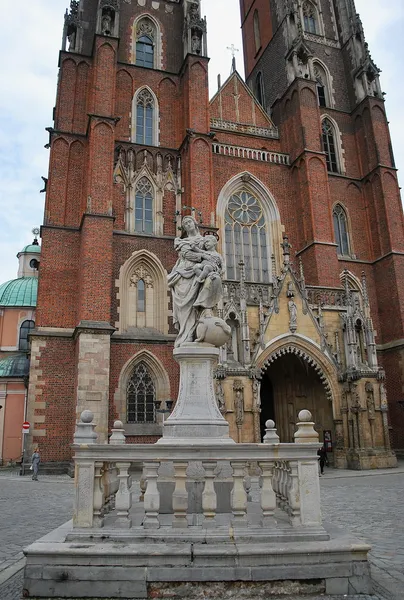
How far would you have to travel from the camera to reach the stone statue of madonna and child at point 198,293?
6.88 meters

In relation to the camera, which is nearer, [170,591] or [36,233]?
[170,591]

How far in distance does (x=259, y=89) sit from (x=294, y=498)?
3129 centimetres

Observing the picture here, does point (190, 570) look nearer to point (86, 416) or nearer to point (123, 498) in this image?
point (123, 498)

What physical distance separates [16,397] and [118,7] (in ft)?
75.9

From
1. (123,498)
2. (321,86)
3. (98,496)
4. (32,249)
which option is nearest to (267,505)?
(123,498)

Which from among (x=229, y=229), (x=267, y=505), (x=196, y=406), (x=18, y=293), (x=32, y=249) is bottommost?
(x=267, y=505)

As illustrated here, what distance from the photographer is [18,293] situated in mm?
39969

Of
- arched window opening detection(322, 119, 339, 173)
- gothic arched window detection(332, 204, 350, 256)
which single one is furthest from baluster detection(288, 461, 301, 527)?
arched window opening detection(322, 119, 339, 173)

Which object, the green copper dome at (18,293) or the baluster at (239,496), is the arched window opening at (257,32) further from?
the baluster at (239,496)

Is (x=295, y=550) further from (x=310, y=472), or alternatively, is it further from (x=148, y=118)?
(x=148, y=118)

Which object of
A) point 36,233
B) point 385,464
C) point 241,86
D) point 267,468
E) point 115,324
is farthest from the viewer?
point 36,233

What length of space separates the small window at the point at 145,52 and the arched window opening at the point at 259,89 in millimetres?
8336

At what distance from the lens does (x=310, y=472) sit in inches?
200

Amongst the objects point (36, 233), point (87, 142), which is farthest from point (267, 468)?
point (36, 233)
